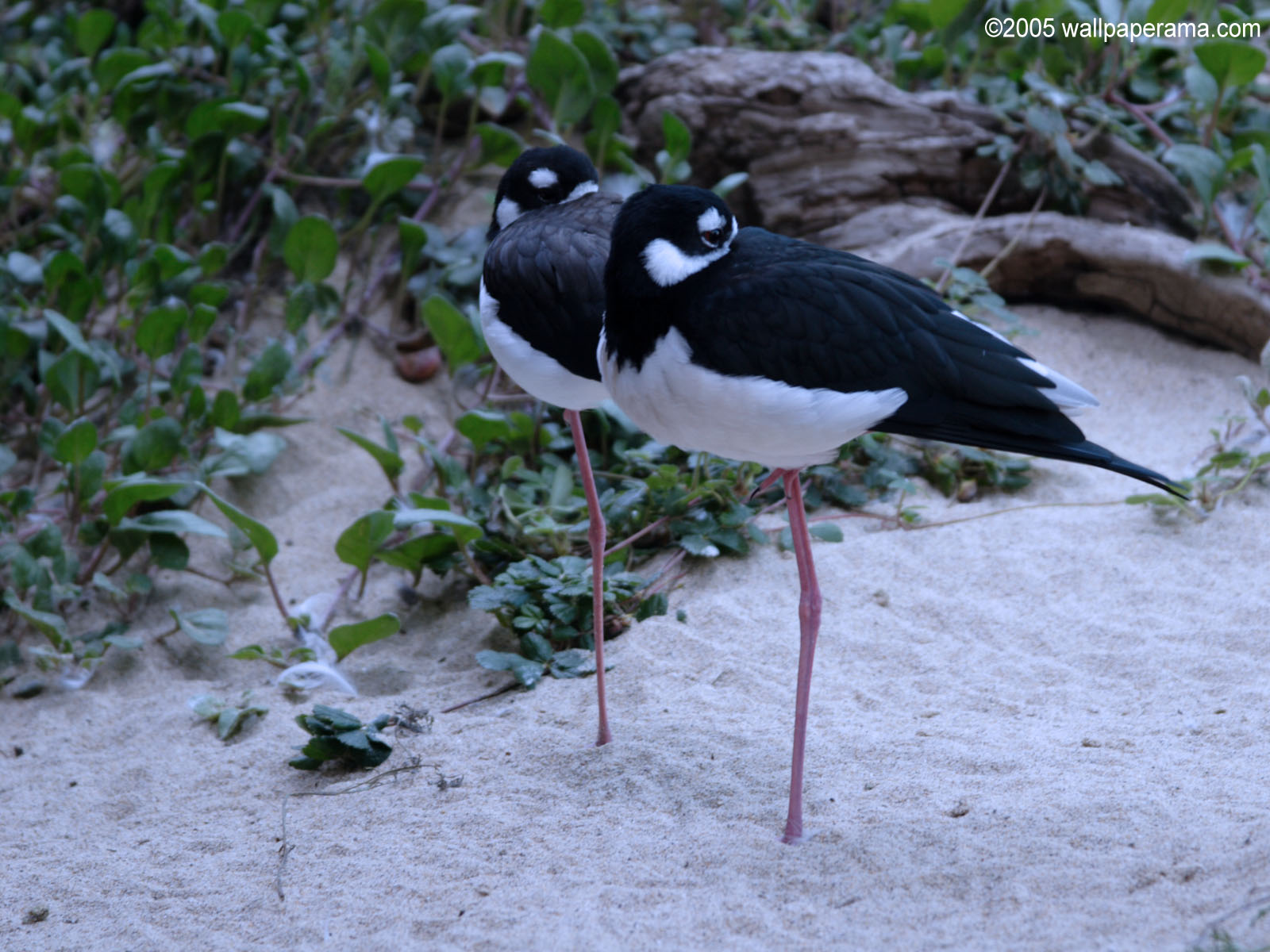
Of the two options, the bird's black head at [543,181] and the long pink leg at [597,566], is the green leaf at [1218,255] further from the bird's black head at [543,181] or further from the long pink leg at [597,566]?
the long pink leg at [597,566]

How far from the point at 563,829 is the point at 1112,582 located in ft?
5.93

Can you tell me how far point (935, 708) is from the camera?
2883mm

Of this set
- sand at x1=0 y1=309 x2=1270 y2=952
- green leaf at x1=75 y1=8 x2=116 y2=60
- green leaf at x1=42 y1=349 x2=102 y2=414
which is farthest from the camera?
green leaf at x1=75 y1=8 x2=116 y2=60

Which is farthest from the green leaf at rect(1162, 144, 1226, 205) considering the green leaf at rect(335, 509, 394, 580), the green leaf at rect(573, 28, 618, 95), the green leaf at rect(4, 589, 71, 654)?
the green leaf at rect(4, 589, 71, 654)

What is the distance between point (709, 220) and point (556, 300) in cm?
57

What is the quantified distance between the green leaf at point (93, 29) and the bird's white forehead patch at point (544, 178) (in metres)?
3.38

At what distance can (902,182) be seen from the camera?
4.89 meters

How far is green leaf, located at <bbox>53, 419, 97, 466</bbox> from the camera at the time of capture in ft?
12.1

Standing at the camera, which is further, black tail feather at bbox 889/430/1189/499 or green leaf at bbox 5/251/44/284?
green leaf at bbox 5/251/44/284

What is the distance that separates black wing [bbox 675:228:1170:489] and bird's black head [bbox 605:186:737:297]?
0.21 feet

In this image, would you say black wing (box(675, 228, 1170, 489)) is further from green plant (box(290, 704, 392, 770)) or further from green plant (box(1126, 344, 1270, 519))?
green plant (box(1126, 344, 1270, 519))

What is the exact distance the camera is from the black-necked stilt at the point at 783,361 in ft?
Answer: 7.09

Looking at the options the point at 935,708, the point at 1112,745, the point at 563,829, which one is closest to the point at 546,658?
the point at 563,829

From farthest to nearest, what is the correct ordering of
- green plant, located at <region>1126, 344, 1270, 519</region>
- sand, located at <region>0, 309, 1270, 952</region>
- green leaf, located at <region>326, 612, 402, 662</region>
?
green plant, located at <region>1126, 344, 1270, 519</region> < green leaf, located at <region>326, 612, 402, 662</region> < sand, located at <region>0, 309, 1270, 952</region>
